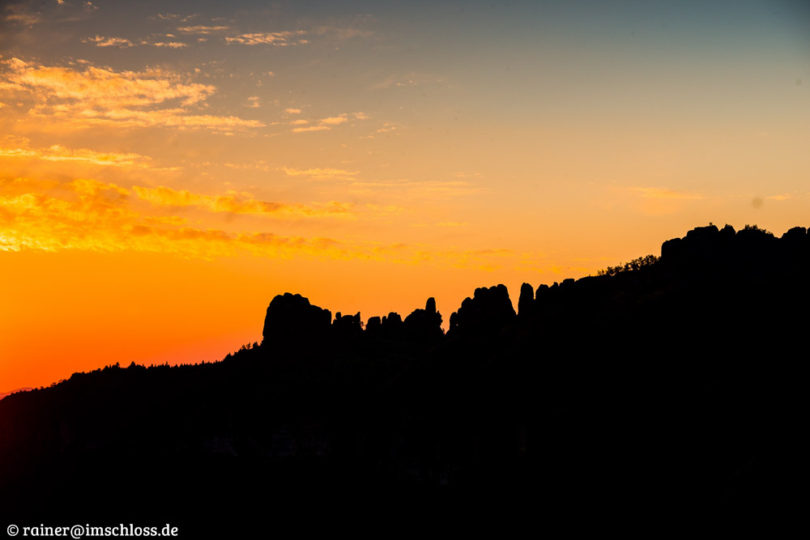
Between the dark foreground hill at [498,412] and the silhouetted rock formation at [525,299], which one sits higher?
the silhouetted rock formation at [525,299]

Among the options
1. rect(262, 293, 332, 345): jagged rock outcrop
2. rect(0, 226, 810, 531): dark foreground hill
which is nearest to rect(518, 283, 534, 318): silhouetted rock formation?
rect(0, 226, 810, 531): dark foreground hill

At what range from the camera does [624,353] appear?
101688 millimetres

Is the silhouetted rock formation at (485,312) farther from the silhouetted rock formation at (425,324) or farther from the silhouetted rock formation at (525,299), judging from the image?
the silhouetted rock formation at (425,324)

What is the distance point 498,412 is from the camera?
383ft

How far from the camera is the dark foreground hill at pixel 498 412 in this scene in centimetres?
8706

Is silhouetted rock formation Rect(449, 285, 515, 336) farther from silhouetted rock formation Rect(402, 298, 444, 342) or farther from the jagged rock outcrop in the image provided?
the jagged rock outcrop

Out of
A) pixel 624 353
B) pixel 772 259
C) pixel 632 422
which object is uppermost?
pixel 772 259

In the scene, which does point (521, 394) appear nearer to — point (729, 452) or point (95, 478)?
point (729, 452)

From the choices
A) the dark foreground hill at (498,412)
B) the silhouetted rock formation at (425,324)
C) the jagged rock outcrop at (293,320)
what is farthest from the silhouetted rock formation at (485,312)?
the jagged rock outcrop at (293,320)

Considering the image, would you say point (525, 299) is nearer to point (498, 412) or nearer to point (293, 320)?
point (498, 412)

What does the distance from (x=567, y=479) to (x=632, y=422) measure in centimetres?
1272

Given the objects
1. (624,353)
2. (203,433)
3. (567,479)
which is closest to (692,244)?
(624,353)

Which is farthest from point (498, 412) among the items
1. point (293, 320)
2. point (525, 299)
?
point (293, 320)

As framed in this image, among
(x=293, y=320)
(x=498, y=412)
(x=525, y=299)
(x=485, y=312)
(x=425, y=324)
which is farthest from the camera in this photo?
(x=293, y=320)
